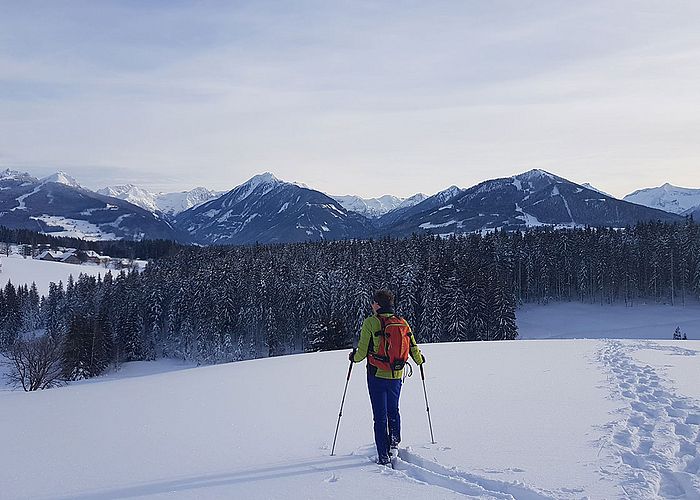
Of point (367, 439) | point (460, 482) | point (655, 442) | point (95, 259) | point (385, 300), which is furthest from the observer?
point (95, 259)

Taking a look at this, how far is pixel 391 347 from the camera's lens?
7961 millimetres

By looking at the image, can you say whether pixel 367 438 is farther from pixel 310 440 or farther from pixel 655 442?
pixel 655 442

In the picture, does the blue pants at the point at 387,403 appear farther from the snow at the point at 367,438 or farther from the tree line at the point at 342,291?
the tree line at the point at 342,291

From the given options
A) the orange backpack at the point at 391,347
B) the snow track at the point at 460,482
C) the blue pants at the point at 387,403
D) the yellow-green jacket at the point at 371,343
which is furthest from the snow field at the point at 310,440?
the orange backpack at the point at 391,347

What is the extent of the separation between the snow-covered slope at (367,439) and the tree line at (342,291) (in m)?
32.6

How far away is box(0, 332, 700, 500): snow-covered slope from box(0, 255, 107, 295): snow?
123282 millimetres

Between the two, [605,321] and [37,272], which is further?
[37,272]

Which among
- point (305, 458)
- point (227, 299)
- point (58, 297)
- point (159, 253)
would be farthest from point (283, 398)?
point (159, 253)

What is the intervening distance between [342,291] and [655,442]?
5324 cm

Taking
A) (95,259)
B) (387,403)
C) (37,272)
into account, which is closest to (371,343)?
(387,403)

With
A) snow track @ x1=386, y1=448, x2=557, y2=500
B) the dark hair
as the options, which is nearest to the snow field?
snow track @ x1=386, y1=448, x2=557, y2=500

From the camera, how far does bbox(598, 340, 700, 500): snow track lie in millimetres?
6074

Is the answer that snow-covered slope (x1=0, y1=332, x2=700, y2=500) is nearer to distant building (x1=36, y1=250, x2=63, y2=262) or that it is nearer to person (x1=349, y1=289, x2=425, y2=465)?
person (x1=349, y1=289, x2=425, y2=465)

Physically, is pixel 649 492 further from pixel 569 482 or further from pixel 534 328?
pixel 534 328
